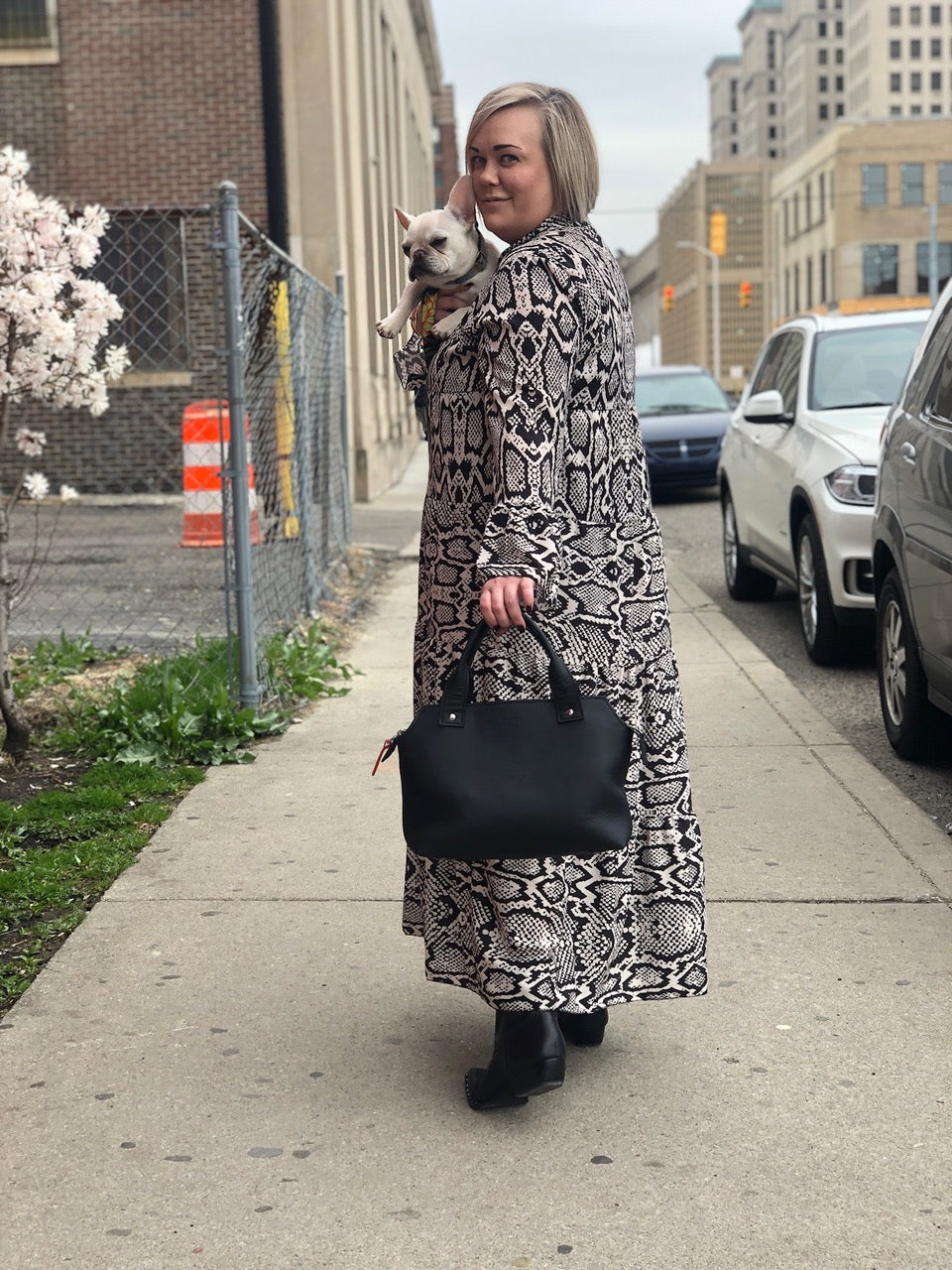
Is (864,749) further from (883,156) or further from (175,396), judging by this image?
(883,156)

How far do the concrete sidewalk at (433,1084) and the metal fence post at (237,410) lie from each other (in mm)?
1581

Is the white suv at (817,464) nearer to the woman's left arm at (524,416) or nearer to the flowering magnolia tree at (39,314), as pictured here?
the flowering magnolia tree at (39,314)

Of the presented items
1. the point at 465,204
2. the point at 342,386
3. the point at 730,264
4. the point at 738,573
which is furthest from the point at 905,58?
the point at 465,204

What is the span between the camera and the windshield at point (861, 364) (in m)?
9.03

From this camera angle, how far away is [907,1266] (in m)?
2.67

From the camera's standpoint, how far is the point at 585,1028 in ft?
11.8

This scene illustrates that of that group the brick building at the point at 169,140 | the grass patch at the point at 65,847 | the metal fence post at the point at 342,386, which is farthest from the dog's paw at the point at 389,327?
the brick building at the point at 169,140

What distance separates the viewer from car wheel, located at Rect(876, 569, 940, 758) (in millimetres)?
6109

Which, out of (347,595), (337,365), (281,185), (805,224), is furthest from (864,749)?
(805,224)

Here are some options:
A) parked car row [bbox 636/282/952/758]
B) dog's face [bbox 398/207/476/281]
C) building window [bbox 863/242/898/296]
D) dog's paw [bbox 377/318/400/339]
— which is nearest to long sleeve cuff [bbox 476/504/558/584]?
dog's face [bbox 398/207/476/281]

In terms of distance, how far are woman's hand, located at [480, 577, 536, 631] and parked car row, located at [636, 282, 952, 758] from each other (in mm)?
2783

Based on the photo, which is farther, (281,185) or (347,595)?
(281,185)

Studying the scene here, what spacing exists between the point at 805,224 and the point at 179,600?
355 feet

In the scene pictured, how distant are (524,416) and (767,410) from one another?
6105mm
